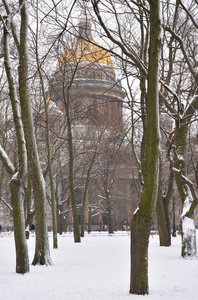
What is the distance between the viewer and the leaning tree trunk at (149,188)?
24.1 feet

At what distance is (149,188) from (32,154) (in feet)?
16.8

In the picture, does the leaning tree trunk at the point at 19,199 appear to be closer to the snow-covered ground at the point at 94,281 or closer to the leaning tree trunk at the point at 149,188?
the snow-covered ground at the point at 94,281

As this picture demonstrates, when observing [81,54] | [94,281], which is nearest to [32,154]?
[94,281]

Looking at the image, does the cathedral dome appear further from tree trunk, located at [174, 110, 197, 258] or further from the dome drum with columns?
tree trunk, located at [174, 110, 197, 258]

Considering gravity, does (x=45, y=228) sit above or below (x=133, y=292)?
above

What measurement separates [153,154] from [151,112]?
2.42 ft

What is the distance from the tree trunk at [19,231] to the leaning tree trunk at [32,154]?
1.47 meters

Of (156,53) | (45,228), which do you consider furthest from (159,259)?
(156,53)

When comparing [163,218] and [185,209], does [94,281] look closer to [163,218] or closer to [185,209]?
[185,209]

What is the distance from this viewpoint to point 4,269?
36.6 ft

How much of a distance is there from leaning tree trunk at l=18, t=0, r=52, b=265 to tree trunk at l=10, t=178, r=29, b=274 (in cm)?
147

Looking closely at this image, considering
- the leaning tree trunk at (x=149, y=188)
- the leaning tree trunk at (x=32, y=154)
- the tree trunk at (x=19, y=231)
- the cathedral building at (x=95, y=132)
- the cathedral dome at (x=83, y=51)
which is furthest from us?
the cathedral building at (x=95, y=132)

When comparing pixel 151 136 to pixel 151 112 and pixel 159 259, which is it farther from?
pixel 159 259

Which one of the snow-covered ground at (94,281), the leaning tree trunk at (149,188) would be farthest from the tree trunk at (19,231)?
the leaning tree trunk at (149,188)
